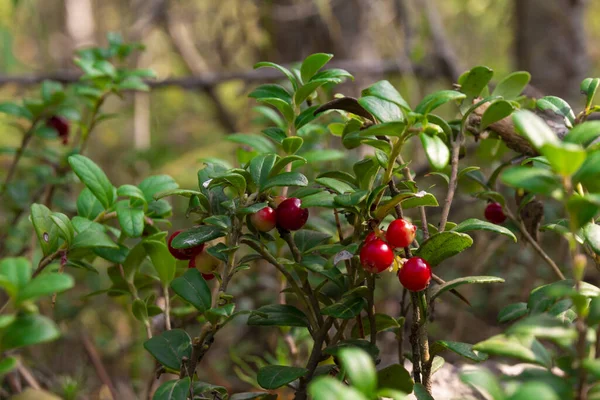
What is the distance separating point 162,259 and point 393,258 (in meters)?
0.42

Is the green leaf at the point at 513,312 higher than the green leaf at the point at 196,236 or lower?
lower

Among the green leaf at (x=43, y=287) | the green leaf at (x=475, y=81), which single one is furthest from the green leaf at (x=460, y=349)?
the green leaf at (x=43, y=287)

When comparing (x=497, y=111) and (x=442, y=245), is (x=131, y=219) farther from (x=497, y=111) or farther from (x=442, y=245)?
(x=497, y=111)

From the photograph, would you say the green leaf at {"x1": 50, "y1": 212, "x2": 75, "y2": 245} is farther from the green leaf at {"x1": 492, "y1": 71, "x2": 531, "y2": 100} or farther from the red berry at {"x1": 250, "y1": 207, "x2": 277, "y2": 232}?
the green leaf at {"x1": 492, "y1": 71, "x2": 531, "y2": 100}

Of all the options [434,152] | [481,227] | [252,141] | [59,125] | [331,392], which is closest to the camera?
[331,392]

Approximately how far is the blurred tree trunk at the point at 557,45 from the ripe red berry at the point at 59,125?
2.35 metres

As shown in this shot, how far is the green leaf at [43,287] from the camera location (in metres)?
0.63

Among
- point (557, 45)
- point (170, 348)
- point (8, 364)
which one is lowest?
point (557, 45)

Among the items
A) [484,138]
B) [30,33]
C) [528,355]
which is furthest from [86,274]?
[30,33]

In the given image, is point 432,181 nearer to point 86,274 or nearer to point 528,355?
point 86,274

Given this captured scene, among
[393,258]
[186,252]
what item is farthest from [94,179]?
[393,258]

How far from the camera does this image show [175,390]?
2.82ft

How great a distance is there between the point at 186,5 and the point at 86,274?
2.71 m

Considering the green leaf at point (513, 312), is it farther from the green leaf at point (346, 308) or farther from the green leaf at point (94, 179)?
the green leaf at point (94, 179)
